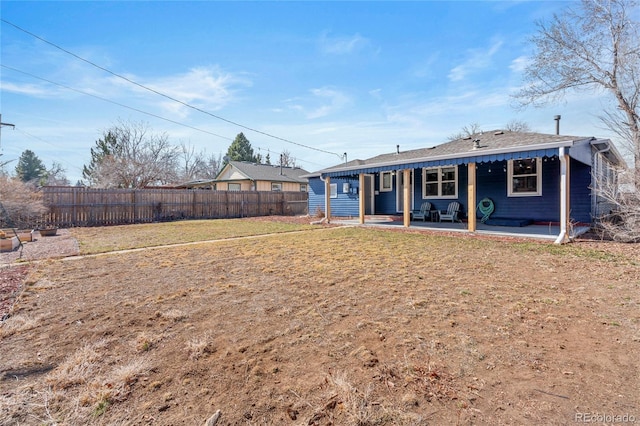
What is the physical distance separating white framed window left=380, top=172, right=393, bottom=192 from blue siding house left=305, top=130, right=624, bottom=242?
14 centimetres

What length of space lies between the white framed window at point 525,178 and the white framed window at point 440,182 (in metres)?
1.90

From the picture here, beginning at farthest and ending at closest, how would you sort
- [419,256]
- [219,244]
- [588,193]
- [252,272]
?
[588,193]
[219,244]
[419,256]
[252,272]

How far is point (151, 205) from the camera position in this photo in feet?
51.7

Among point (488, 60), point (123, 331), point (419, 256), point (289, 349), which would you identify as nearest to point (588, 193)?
point (488, 60)

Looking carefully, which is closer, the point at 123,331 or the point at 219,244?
the point at 123,331

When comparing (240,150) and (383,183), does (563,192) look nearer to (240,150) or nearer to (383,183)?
(383,183)

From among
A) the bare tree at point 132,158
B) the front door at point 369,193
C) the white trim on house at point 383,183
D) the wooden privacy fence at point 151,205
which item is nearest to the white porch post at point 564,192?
the white trim on house at point 383,183

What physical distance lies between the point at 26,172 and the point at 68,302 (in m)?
53.7

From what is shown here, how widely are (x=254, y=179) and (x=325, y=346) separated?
23231mm

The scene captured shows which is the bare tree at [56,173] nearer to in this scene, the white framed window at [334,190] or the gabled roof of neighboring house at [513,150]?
the white framed window at [334,190]

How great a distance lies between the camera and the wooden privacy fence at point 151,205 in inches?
519

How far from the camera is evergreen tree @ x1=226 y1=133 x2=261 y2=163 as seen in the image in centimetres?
4328

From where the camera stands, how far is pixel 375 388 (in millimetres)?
2039

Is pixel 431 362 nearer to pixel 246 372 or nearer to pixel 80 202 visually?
pixel 246 372
